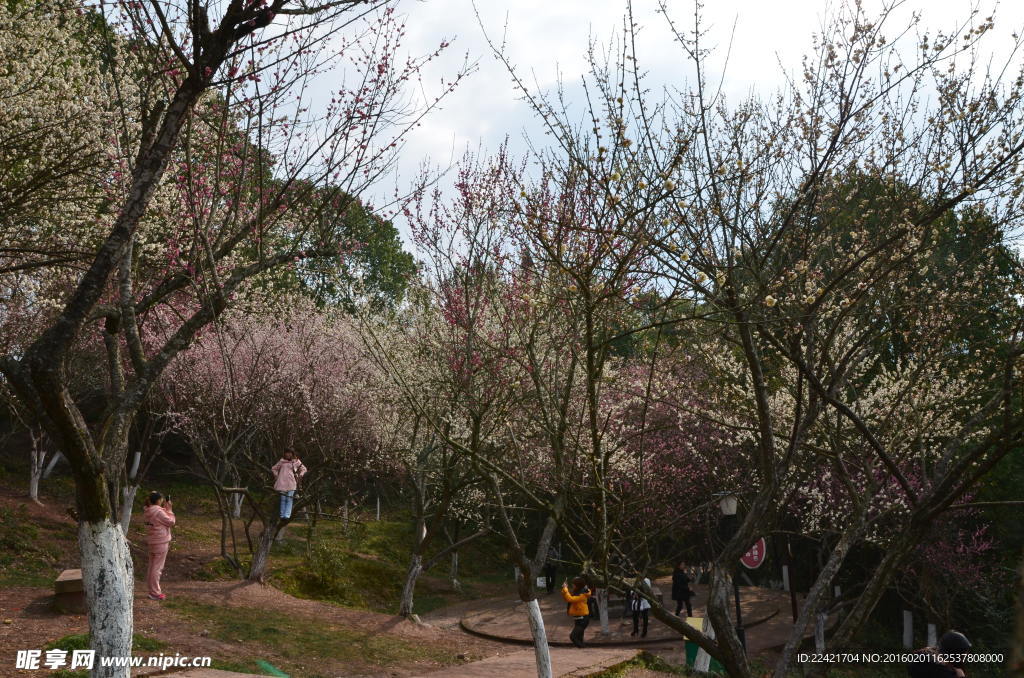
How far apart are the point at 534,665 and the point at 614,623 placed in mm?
7557

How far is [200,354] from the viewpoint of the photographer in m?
21.3

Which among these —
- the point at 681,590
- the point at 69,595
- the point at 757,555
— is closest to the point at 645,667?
the point at 757,555

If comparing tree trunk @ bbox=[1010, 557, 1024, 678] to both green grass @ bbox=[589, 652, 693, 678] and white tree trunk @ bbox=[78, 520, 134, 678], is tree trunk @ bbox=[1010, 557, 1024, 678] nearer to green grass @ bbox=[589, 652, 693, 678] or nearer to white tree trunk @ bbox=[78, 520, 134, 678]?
white tree trunk @ bbox=[78, 520, 134, 678]

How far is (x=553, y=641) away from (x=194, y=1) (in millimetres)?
14703

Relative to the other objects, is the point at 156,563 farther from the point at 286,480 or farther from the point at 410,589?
the point at 410,589

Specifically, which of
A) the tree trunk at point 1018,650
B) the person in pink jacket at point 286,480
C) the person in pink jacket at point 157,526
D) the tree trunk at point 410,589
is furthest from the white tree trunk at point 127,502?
the tree trunk at point 1018,650

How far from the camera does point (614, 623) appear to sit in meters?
19.5

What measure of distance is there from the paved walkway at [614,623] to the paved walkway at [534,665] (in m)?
1.81

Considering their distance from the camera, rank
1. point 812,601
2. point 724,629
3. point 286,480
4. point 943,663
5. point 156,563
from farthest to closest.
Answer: point 286,480, point 156,563, point 943,663, point 812,601, point 724,629

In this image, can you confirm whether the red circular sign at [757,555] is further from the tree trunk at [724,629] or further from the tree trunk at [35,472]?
the tree trunk at [35,472]

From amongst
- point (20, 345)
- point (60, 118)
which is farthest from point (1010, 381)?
point (20, 345)

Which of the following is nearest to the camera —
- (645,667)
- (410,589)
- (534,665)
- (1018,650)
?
(1018,650)

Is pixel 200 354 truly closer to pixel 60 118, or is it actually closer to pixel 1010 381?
pixel 60 118

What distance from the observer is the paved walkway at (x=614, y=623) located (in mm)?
17031
